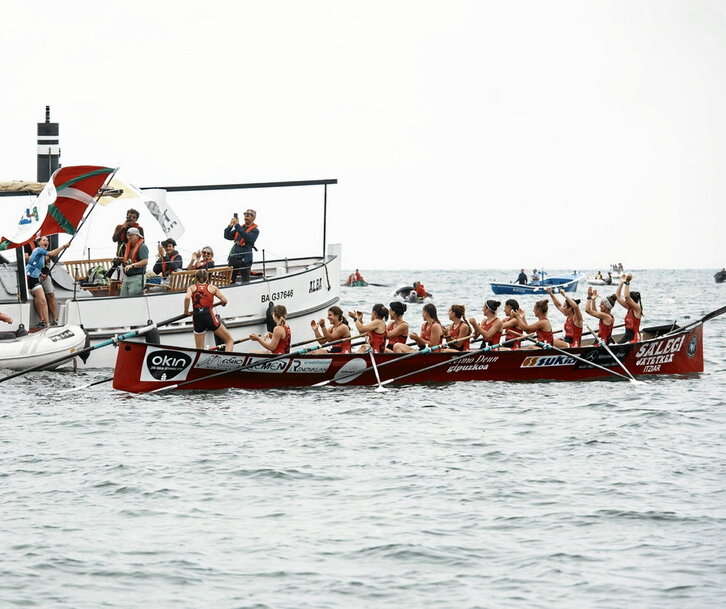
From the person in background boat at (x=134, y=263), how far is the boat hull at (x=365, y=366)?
3567 mm

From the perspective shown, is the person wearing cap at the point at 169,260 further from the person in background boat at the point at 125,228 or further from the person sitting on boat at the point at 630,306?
the person sitting on boat at the point at 630,306

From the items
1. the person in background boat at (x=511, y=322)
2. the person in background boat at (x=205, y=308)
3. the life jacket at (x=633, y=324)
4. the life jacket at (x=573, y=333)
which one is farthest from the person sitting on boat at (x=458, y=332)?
the person in background boat at (x=205, y=308)

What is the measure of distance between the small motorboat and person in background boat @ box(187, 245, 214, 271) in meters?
3.73

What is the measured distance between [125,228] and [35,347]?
11.1 feet

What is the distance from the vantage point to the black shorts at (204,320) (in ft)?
60.8

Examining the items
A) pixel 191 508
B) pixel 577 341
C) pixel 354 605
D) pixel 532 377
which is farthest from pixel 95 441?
pixel 577 341

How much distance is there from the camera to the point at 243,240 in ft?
72.4

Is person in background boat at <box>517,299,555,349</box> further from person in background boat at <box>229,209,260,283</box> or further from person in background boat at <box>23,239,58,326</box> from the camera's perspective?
person in background boat at <box>23,239,58,326</box>

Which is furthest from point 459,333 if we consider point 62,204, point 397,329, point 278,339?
point 62,204

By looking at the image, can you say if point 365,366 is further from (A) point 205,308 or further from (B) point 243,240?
(B) point 243,240

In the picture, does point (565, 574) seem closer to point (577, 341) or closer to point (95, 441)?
point (95, 441)

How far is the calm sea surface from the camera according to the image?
8805 mm

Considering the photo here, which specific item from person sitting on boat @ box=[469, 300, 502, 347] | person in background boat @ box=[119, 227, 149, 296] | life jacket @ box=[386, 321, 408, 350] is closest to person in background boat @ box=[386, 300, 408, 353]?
life jacket @ box=[386, 321, 408, 350]

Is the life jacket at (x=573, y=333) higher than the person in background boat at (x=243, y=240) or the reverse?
A: the reverse
